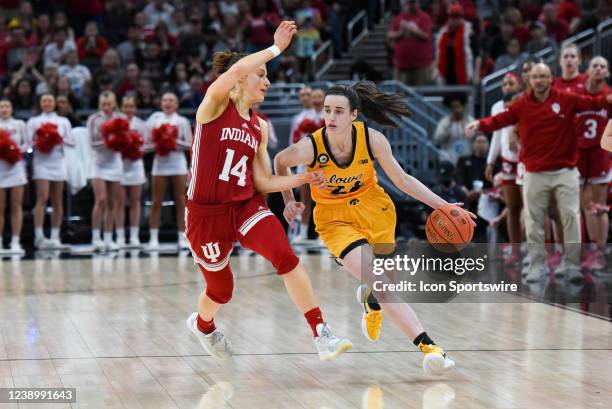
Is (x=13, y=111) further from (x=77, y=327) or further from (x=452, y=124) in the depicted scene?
(x=77, y=327)

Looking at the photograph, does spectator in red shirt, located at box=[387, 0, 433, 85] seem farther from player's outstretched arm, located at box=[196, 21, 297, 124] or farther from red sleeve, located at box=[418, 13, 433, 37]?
player's outstretched arm, located at box=[196, 21, 297, 124]

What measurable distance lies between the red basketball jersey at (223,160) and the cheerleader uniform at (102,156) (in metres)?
7.65

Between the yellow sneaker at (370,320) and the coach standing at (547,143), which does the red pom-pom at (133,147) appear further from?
the yellow sneaker at (370,320)

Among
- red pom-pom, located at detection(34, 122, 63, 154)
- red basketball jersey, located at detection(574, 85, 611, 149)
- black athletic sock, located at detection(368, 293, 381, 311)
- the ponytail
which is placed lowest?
black athletic sock, located at detection(368, 293, 381, 311)

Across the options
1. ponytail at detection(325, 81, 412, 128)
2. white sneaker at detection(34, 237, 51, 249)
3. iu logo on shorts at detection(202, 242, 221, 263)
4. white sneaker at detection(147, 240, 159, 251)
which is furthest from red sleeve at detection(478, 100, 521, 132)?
white sneaker at detection(34, 237, 51, 249)

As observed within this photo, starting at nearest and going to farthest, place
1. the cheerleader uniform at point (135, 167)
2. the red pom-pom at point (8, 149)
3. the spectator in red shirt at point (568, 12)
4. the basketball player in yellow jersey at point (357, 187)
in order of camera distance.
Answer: the basketball player in yellow jersey at point (357, 187)
the red pom-pom at point (8, 149)
the cheerleader uniform at point (135, 167)
the spectator in red shirt at point (568, 12)

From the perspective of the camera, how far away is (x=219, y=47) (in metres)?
18.0

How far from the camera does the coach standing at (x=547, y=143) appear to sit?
1032 centimetres

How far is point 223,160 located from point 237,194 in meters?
0.21

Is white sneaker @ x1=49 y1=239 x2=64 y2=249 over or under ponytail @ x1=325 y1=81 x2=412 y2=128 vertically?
under

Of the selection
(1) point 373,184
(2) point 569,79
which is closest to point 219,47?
(2) point 569,79

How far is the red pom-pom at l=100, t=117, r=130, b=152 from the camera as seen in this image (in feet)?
44.8
